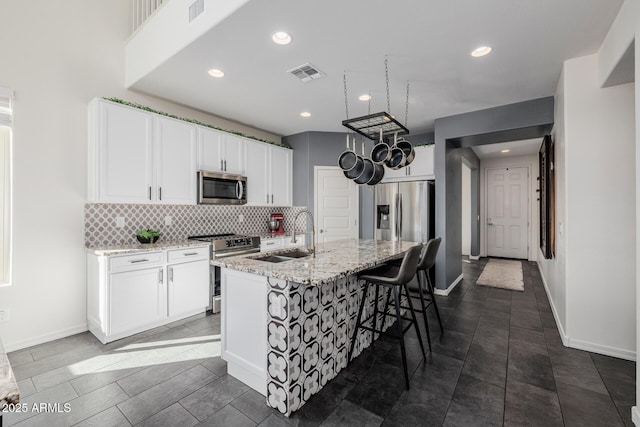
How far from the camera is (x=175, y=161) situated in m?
3.58

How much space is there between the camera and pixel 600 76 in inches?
101

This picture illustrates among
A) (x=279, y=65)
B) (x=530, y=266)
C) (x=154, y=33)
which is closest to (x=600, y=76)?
(x=279, y=65)

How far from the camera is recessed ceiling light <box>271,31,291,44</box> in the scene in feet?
7.71

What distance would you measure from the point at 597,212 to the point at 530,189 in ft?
17.0

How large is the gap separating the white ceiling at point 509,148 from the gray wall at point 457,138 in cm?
172

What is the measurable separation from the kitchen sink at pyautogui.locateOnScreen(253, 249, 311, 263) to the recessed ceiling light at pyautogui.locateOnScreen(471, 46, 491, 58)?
2.28 meters

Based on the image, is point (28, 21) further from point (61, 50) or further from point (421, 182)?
point (421, 182)

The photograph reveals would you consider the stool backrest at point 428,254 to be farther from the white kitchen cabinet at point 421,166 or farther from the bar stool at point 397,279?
the white kitchen cabinet at point 421,166

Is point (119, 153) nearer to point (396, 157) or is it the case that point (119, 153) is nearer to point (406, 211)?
point (396, 157)

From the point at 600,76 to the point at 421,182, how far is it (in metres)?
2.25

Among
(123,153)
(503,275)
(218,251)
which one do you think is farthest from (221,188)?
(503,275)

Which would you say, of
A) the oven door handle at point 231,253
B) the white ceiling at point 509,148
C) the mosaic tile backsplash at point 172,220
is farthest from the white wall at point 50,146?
the white ceiling at point 509,148

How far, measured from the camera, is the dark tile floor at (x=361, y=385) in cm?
183

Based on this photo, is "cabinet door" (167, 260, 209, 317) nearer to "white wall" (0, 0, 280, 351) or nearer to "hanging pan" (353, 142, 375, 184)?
"white wall" (0, 0, 280, 351)
